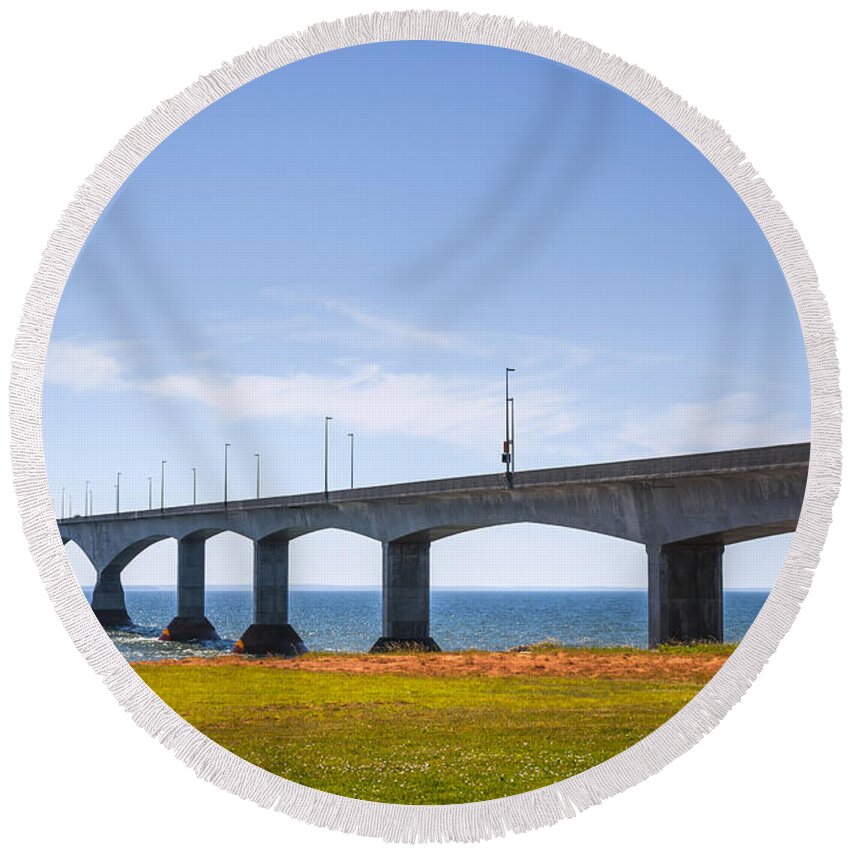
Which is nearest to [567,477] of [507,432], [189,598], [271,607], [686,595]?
[507,432]

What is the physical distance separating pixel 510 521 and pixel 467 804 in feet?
5.25

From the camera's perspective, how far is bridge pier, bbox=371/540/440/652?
6695 mm

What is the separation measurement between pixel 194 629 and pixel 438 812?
1697mm

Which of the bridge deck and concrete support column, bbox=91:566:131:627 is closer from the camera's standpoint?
the bridge deck

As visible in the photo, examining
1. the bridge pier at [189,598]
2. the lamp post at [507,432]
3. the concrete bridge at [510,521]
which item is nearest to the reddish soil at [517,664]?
the concrete bridge at [510,521]

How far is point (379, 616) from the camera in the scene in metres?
6.95

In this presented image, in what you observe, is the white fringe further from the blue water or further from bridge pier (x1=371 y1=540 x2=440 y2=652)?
bridge pier (x1=371 y1=540 x2=440 y2=652)

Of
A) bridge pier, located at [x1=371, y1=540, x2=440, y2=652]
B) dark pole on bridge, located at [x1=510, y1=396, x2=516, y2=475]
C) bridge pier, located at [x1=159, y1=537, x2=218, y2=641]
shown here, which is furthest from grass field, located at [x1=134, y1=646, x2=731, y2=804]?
dark pole on bridge, located at [x1=510, y1=396, x2=516, y2=475]

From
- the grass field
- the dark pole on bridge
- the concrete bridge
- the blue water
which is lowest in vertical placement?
the grass field

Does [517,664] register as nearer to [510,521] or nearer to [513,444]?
[510,521]

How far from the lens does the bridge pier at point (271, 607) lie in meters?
6.05

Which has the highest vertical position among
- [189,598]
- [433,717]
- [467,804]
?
[189,598]

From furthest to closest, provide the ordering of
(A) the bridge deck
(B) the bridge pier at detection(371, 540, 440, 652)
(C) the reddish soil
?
1. (B) the bridge pier at detection(371, 540, 440, 652)
2. (C) the reddish soil
3. (A) the bridge deck

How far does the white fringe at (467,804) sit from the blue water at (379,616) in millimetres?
340
